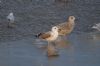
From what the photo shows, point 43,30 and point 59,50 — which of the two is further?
point 43,30

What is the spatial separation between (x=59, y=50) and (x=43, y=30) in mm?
3636

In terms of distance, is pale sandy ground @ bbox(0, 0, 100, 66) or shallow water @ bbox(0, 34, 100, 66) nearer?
shallow water @ bbox(0, 34, 100, 66)

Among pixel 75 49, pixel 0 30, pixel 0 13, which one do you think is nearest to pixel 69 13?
pixel 0 13

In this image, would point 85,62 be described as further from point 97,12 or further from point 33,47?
point 97,12

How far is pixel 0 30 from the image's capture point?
15.8 metres

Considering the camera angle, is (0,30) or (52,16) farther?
(52,16)

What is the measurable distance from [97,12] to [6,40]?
6364 mm

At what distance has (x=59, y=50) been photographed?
12281mm

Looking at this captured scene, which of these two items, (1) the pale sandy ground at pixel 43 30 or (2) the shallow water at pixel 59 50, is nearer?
(2) the shallow water at pixel 59 50

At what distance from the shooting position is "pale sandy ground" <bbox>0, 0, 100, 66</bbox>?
11383 mm

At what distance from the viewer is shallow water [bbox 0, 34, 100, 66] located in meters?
11.1

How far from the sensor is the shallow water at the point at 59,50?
11.1 m

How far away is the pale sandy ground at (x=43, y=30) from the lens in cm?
1138

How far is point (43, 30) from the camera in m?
15.9
